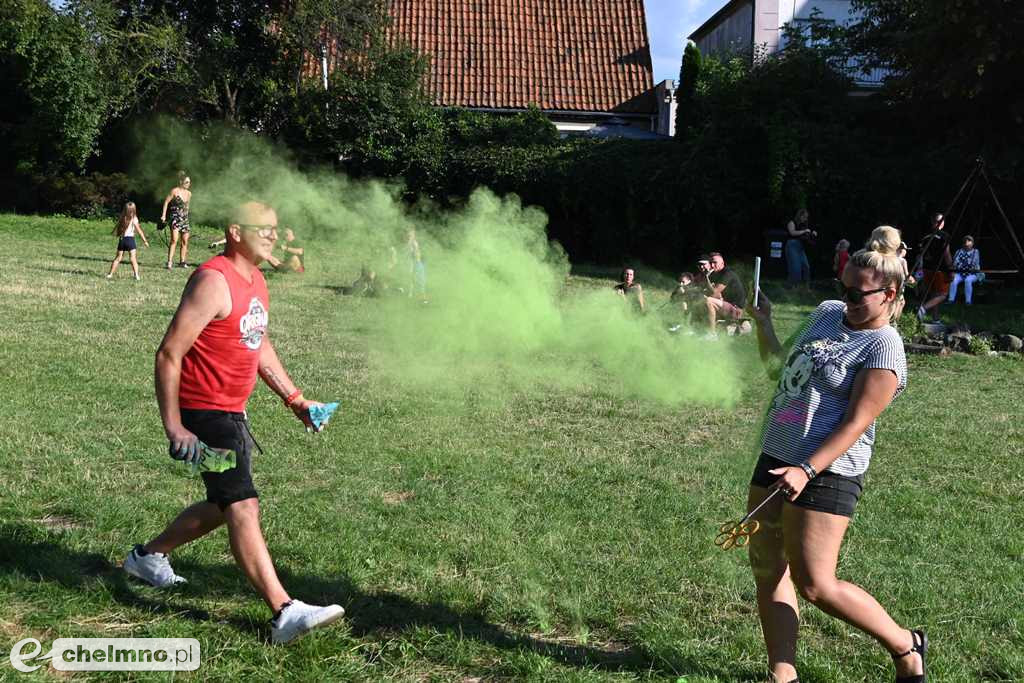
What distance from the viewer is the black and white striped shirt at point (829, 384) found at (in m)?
3.68

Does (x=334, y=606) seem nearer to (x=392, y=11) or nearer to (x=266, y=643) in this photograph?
(x=266, y=643)

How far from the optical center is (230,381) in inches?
164

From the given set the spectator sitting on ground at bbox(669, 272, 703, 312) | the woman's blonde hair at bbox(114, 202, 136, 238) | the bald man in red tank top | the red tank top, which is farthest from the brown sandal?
the woman's blonde hair at bbox(114, 202, 136, 238)

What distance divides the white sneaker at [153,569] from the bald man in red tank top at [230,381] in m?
0.49

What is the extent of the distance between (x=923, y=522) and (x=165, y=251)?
17.2 meters

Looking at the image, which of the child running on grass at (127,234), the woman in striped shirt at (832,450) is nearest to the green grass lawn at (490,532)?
the woman in striped shirt at (832,450)

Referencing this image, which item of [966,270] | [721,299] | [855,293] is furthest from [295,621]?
[966,270]

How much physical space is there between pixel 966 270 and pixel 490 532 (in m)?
14.8

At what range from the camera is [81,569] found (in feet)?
15.4

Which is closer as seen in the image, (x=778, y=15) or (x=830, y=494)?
(x=830, y=494)

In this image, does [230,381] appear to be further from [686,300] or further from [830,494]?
[686,300]

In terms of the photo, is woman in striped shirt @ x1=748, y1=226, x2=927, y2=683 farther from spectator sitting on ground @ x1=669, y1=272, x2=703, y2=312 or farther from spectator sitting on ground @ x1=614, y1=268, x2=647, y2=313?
spectator sitting on ground @ x1=614, y1=268, x2=647, y2=313

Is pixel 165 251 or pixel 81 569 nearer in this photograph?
pixel 81 569

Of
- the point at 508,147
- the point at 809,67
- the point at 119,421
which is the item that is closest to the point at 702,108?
the point at 809,67
